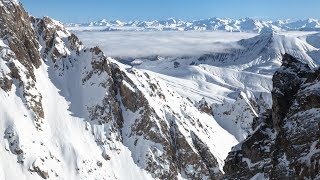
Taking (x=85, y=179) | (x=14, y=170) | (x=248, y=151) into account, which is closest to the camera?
(x=248, y=151)

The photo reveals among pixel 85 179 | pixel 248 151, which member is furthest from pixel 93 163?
pixel 248 151

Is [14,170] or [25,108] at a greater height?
[25,108]

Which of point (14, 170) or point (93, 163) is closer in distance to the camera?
point (14, 170)

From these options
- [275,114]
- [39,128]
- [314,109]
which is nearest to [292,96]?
[275,114]

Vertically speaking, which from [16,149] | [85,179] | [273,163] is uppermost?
[273,163]

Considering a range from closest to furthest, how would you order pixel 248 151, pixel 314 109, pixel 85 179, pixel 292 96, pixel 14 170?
pixel 314 109 < pixel 292 96 < pixel 248 151 < pixel 14 170 < pixel 85 179

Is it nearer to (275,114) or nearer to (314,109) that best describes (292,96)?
(275,114)
